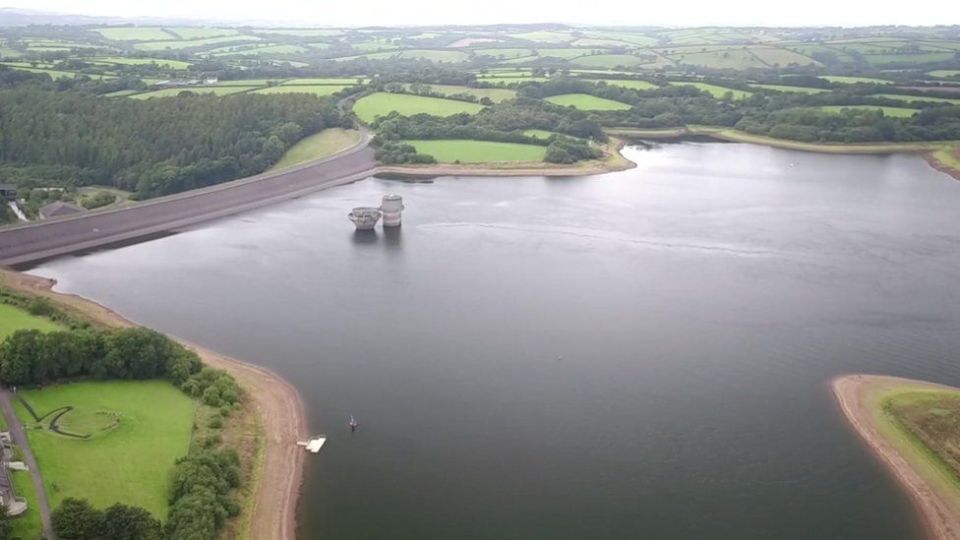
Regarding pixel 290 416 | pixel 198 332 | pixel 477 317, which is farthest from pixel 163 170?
pixel 290 416

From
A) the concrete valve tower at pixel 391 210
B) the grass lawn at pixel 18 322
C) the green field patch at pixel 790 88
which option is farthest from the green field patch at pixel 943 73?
the grass lawn at pixel 18 322

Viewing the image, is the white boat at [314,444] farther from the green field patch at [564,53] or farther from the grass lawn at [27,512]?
the green field patch at [564,53]

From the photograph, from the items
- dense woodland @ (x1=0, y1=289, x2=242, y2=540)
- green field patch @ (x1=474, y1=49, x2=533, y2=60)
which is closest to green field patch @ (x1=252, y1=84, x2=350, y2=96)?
dense woodland @ (x1=0, y1=289, x2=242, y2=540)

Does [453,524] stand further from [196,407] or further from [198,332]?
[198,332]

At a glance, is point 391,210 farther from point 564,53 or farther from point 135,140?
point 564,53

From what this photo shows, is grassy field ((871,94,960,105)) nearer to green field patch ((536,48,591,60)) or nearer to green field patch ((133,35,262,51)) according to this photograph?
green field patch ((536,48,591,60))

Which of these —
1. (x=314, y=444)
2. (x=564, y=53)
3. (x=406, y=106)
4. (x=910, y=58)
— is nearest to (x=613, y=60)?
(x=564, y=53)
